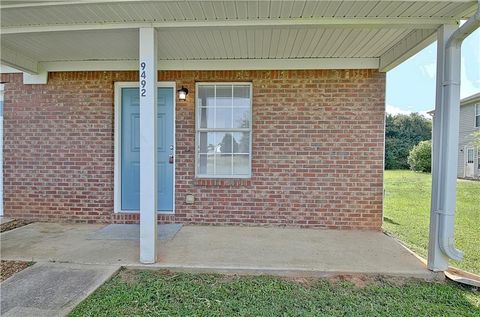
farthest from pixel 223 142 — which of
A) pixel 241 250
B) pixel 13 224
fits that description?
pixel 13 224

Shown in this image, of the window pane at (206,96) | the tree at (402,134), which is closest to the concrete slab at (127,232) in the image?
the window pane at (206,96)

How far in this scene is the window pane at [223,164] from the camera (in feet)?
16.3

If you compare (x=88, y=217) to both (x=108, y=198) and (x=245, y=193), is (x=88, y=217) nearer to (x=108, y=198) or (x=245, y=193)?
(x=108, y=198)

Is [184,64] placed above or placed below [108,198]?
above

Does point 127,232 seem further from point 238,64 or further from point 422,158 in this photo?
point 422,158

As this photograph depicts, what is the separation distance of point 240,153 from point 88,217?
111 inches

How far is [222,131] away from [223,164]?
1.84 ft

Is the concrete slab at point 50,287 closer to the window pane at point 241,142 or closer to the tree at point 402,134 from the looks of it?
the window pane at point 241,142

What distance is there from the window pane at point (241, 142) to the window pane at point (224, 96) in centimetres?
53

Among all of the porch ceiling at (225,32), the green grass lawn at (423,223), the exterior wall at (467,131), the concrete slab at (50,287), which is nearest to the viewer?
the concrete slab at (50,287)

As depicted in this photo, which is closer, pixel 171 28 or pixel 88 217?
pixel 171 28

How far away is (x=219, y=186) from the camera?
192 inches

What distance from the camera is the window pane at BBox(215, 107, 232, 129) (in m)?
4.97

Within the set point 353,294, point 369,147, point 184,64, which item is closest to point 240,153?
point 184,64
